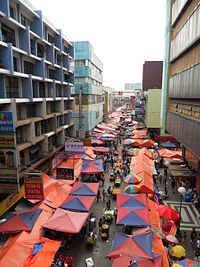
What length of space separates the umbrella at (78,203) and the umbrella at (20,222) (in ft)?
7.06

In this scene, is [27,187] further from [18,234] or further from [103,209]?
[103,209]

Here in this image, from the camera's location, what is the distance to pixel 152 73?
3059 inches

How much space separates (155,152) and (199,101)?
17.0m

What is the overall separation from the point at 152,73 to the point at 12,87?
68.2m

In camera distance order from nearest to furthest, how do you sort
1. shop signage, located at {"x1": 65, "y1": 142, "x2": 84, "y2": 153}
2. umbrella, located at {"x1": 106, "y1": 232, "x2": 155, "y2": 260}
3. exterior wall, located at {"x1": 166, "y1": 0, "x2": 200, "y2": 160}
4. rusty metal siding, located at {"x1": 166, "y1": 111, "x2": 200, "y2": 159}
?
umbrella, located at {"x1": 106, "y1": 232, "x2": 155, "y2": 260}
rusty metal siding, located at {"x1": 166, "y1": 111, "x2": 200, "y2": 159}
exterior wall, located at {"x1": 166, "y1": 0, "x2": 200, "y2": 160}
shop signage, located at {"x1": 65, "y1": 142, "x2": 84, "y2": 153}

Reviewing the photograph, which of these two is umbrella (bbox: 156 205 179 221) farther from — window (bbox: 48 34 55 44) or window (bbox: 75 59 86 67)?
window (bbox: 75 59 86 67)

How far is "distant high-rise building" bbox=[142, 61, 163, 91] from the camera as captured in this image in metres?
76.9

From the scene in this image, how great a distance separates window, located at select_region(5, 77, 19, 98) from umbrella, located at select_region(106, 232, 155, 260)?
13165mm

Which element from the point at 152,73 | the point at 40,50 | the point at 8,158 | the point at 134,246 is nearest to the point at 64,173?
the point at 8,158

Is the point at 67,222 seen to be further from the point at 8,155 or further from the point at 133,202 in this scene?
the point at 8,155

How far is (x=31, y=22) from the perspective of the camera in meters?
20.2

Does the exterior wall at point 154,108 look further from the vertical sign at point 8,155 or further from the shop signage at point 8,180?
the shop signage at point 8,180

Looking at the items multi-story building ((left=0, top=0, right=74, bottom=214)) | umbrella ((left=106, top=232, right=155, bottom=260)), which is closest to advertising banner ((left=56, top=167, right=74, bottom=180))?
Answer: multi-story building ((left=0, top=0, right=74, bottom=214))

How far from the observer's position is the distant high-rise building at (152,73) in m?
76.9
